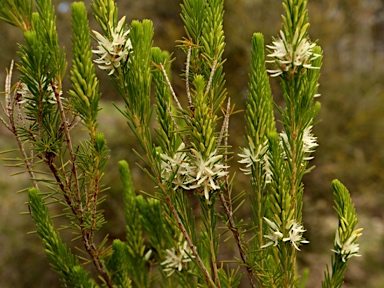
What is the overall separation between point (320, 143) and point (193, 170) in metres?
4.12

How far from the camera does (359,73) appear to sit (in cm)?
526

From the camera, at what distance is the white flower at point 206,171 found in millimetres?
659

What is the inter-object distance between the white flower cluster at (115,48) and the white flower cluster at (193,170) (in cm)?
17

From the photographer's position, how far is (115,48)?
680 mm

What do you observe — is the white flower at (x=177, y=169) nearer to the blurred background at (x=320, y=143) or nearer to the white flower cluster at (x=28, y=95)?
the white flower cluster at (x=28, y=95)

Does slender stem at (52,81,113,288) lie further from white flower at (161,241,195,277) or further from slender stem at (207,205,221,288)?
slender stem at (207,205,221,288)

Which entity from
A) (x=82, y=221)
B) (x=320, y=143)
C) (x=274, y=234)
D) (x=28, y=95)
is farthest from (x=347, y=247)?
(x=320, y=143)

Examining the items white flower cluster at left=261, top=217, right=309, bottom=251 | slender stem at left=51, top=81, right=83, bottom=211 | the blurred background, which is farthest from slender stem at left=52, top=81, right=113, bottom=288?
the blurred background

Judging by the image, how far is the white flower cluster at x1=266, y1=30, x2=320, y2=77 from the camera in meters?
0.65

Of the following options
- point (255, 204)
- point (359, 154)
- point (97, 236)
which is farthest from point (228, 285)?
point (359, 154)

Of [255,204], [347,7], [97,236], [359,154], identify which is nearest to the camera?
[255,204]

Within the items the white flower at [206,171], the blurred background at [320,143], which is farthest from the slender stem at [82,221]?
the blurred background at [320,143]

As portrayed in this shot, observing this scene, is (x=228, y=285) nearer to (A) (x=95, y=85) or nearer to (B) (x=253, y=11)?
(A) (x=95, y=85)

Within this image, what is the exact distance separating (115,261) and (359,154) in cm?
427
